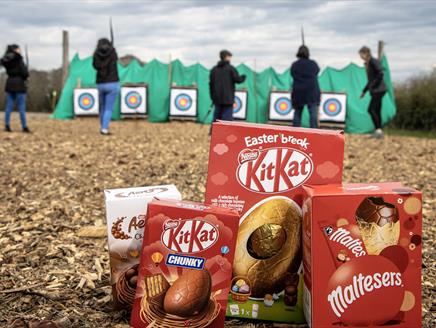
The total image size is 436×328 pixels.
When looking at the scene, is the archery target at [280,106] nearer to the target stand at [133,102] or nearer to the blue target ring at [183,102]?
the blue target ring at [183,102]

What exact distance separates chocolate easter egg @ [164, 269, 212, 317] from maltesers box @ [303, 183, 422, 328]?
42 cm

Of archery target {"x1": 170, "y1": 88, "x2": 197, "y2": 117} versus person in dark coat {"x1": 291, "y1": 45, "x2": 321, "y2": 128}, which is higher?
person in dark coat {"x1": 291, "y1": 45, "x2": 321, "y2": 128}

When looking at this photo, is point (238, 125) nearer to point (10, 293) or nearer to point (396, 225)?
point (396, 225)

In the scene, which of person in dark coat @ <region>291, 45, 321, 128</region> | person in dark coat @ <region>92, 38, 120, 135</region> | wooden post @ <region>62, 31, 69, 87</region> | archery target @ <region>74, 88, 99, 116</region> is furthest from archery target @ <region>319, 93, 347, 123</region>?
wooden post @ <region>62, 31, 69, 87</region>

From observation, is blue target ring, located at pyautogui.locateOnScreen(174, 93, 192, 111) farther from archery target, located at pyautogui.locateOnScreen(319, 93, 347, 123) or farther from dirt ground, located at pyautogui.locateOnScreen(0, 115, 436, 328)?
dirt ground, located at pyautogui.locateOnScreen(0, 115, 436, 328)

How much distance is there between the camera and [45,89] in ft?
68.0

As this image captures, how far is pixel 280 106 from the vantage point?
14.7 metres

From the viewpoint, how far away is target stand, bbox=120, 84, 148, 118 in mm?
15242

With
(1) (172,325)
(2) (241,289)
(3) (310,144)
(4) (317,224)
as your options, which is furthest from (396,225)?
(1) (172,325)

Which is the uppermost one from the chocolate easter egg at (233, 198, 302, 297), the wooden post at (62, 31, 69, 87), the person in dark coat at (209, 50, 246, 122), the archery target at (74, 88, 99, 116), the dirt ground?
the wooden post at (62, 31, 69, 87)

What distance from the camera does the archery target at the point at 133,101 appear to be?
1524 cm

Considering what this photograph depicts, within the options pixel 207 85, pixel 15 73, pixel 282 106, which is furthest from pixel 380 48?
pixel 15 73

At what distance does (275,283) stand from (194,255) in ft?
1.41

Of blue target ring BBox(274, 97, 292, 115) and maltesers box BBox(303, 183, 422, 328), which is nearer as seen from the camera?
maltesers box BBox(303, 183, 422, 328)
